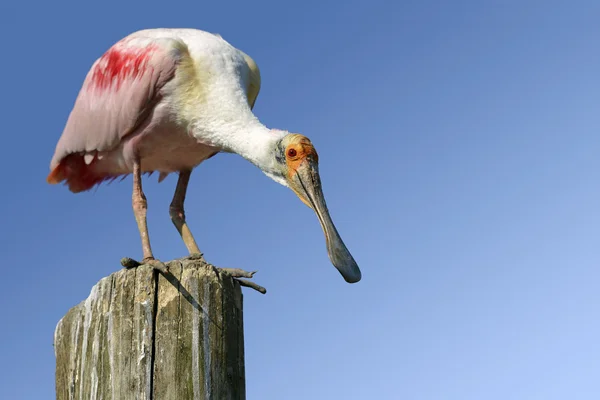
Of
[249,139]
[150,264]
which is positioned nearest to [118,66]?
[249,139]

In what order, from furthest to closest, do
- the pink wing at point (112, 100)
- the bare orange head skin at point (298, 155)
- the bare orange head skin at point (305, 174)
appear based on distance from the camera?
the pink wing at point (112, 100) < the bare orange head skin at point (298, 155) < the bare orange head skin at point (305, 174)

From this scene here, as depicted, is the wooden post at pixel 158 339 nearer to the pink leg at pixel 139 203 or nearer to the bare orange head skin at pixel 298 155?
the bare orange head skin at pixel 298 155

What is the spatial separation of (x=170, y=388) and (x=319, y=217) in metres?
2.72

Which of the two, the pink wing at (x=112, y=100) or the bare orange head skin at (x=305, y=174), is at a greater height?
the pink wing at (x=112, y=100)

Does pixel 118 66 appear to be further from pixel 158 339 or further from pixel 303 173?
pixel 158 339

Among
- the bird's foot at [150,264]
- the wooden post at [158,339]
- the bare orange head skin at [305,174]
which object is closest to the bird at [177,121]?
the bare orange head skin at [305,174]

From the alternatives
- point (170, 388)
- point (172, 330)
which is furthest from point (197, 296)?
point (170, 388)

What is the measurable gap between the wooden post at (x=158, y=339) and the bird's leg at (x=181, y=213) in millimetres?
3090

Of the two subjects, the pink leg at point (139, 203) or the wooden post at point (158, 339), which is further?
the pink leg at point (139, 203)

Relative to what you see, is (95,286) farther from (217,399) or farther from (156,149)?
(156,149)

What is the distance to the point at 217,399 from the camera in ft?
14.0

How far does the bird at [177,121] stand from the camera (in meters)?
7.02

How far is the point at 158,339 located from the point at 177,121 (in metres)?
3.50

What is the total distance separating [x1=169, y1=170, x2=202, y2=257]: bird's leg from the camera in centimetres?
783
